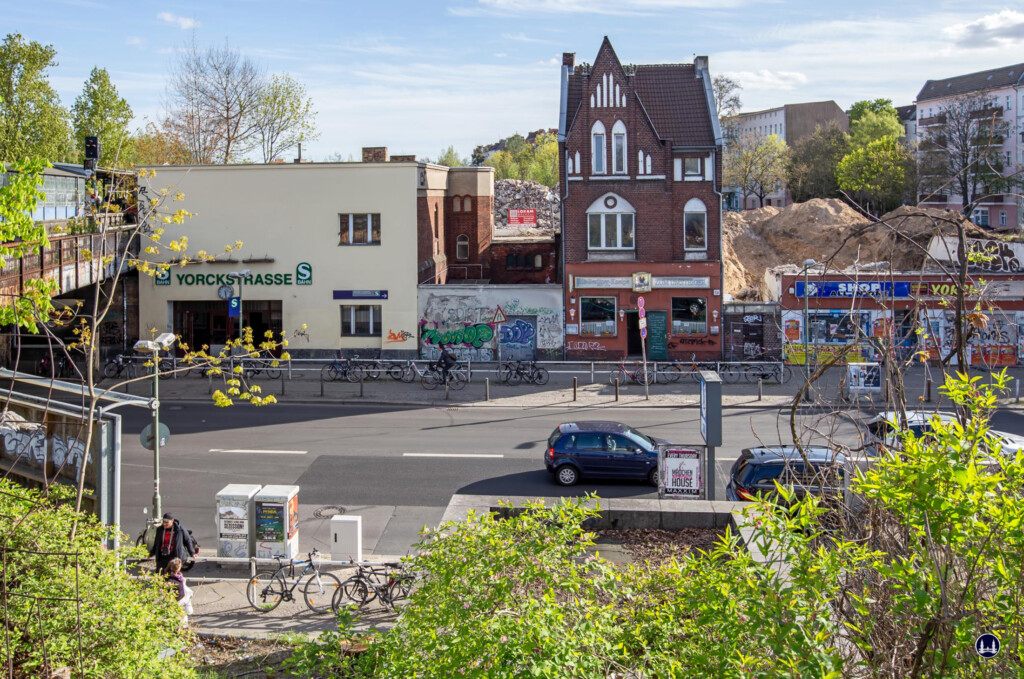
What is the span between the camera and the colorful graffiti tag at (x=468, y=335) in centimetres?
3662

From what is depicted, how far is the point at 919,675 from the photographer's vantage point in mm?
5199

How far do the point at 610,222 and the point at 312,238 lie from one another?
11853 mm

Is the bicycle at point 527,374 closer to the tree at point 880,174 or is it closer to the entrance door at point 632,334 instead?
the entrance door at point 632,334

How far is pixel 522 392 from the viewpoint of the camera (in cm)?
3153

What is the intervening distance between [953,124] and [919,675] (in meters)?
87.6

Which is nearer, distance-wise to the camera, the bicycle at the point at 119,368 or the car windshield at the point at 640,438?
the car windshield at the point at 640,438

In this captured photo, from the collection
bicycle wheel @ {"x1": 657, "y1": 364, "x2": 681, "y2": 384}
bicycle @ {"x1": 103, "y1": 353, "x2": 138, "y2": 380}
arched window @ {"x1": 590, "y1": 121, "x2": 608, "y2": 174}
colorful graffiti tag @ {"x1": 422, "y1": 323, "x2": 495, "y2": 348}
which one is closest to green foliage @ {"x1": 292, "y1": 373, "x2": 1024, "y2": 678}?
bicycle wheel @ {"x1": 657, "y1": 364, "x2": 681, "y2": 384}

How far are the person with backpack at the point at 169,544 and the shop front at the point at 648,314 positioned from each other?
958 inches

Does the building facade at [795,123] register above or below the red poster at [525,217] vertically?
→ above

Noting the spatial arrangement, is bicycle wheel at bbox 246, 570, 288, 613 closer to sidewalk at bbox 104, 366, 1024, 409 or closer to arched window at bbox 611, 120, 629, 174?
sidewalk at bbox 104, 366, 1024, 409

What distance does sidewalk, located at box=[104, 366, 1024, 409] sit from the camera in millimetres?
29406

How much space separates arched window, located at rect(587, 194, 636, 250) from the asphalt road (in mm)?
10350

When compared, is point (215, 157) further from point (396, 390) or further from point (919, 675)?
point (919, 675)

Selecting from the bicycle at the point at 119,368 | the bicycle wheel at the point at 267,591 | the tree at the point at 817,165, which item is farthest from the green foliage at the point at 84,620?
the tree at the point at 817,165
